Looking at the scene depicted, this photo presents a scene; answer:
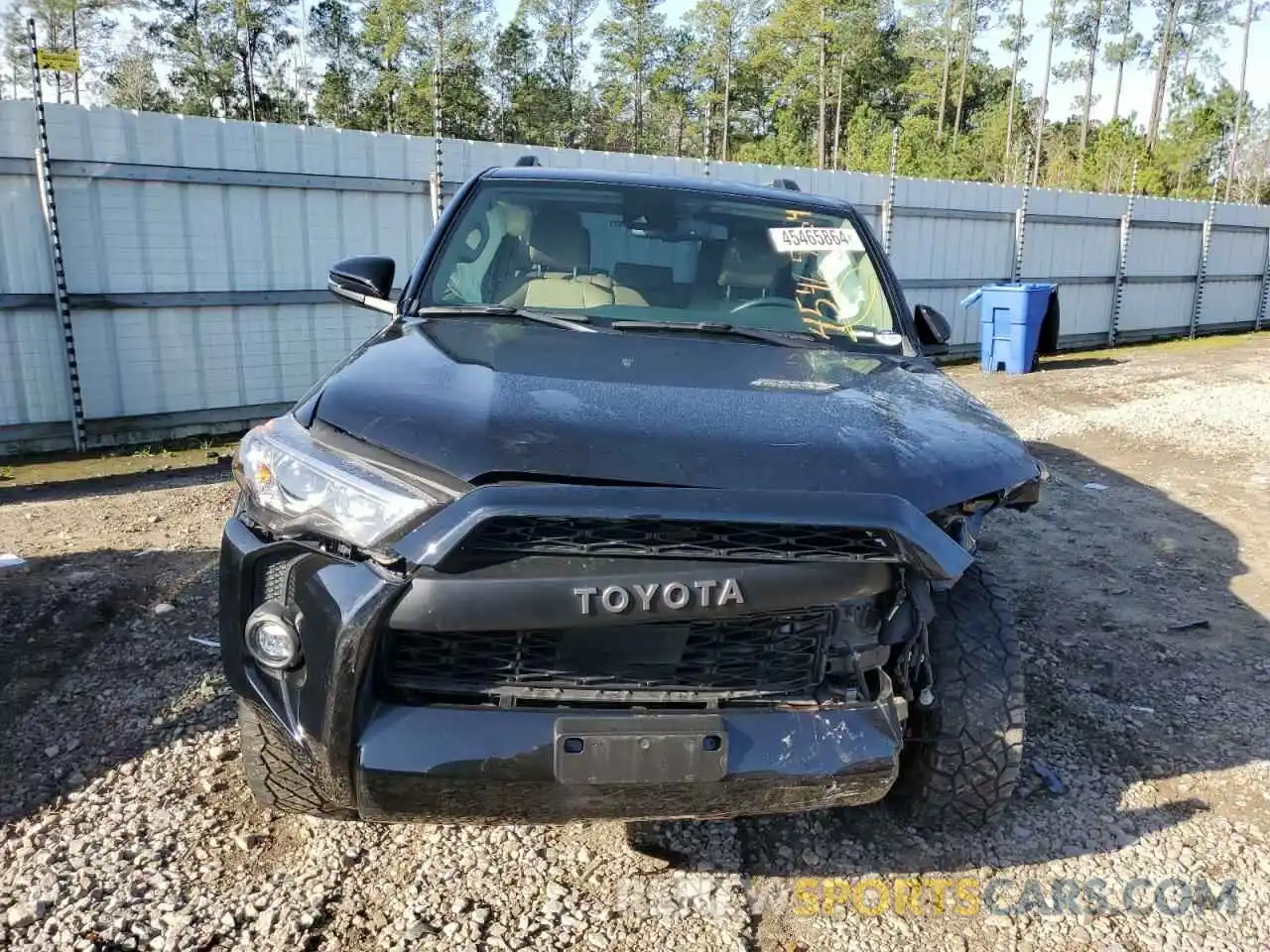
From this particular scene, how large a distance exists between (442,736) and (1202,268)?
19.1 m

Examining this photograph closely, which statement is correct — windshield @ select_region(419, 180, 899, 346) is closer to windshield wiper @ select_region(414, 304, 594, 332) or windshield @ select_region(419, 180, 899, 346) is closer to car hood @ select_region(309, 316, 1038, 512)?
windshield wiper @ select_region(414, 304, 594, 332)

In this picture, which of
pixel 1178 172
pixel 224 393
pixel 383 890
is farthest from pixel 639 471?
pixel 1178 172

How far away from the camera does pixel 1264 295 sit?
62.4 feet

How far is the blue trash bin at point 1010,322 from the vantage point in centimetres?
1188

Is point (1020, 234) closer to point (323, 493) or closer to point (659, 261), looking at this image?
point (659, 261)

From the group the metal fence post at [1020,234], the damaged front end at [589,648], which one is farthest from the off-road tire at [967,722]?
the metal fence post at [1020,234]

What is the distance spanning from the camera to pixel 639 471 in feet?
6.24

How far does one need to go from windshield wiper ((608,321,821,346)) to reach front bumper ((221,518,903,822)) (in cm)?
125

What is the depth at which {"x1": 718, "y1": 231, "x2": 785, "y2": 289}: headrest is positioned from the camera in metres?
3.34

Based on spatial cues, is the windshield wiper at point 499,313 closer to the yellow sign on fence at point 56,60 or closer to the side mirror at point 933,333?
the side mirror at point 933,333

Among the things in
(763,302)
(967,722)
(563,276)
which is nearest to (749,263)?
(763,302)

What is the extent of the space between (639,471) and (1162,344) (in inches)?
680

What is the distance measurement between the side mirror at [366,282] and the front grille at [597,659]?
1.72 m

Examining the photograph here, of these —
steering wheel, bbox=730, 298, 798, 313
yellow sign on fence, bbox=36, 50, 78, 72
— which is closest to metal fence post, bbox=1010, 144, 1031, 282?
steering wheel, bbox=730, 298, 798, 313
